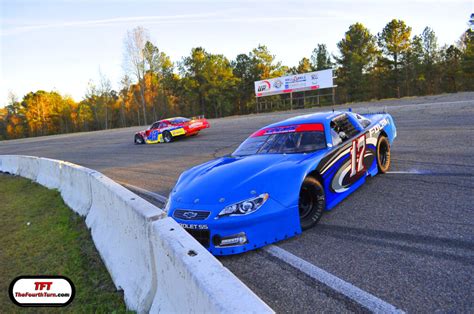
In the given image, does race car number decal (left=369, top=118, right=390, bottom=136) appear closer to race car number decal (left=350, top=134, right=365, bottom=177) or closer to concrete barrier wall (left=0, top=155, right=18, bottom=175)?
race car number decal (left=350, top=134, right=365, bottom=177)

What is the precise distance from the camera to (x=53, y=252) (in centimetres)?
486

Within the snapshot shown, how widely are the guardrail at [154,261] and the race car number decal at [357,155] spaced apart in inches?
123

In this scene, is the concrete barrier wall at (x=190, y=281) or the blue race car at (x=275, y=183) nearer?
the concrete barrier wall at (x=190, y=281)

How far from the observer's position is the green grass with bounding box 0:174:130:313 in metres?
3.41

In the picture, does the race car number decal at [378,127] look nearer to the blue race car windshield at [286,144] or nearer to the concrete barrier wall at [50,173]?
the blue race car windshield at [286,144]

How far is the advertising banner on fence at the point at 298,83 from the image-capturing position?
137 ft

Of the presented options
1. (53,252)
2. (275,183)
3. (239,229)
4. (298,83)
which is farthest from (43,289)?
(298,83)

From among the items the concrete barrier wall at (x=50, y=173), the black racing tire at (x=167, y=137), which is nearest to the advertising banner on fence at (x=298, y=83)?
the black racing tire at (x=167, y=137)

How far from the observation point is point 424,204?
15.0 feet

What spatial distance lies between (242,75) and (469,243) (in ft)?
221

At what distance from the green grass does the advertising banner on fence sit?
3787 cm

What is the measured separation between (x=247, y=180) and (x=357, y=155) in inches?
85.9

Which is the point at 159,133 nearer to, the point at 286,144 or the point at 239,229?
the point at 286,144

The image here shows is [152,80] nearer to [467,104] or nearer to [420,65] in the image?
[420,65]
